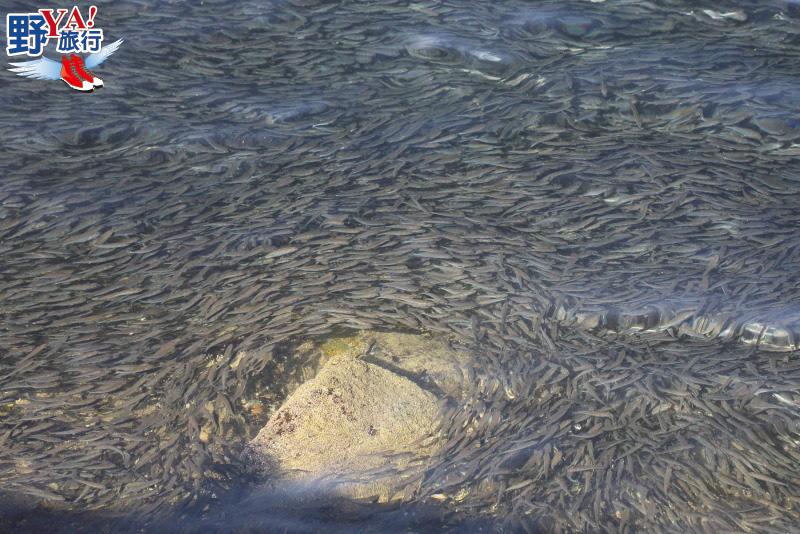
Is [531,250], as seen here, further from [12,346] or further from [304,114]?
[12,346]

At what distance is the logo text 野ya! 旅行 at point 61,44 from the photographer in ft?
12.1

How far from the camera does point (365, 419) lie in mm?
2299

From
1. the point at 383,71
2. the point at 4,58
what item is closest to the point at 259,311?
the point at 383,71

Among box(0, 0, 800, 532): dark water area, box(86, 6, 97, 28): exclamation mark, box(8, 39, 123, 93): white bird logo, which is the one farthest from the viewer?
box(86, 6, 97, 28): exclamation mark

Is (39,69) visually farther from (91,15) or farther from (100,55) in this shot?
(91,15)

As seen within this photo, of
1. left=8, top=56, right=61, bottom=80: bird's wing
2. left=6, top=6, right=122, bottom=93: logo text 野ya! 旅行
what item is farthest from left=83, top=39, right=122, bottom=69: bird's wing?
left=8, top=56, right=61, bottom=80: bird's wing

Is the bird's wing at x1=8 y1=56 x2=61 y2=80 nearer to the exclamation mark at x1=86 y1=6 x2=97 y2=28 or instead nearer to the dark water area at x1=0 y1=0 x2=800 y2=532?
the dark water area at x1=0 y1=0 x2=800 y2=532

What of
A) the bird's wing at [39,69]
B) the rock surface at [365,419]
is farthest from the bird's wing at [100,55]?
the rock surface at [365,419]

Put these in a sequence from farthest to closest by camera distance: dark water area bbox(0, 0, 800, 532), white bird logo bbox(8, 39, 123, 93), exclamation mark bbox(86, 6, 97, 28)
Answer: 1. exclamation mark bbox(86, 6, 97, 28)
2. white bird logo bbox(8, 39, 123, 93)
3. dark water area bbox(0, 0, 800, 532)

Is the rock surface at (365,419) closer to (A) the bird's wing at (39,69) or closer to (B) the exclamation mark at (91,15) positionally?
(A) the bird's wing at (39,69)

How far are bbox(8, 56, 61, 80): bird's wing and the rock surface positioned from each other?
7.25ft

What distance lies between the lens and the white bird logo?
3627mm

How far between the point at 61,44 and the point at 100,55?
269 mm

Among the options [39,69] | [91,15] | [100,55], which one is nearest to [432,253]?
[100,55]
